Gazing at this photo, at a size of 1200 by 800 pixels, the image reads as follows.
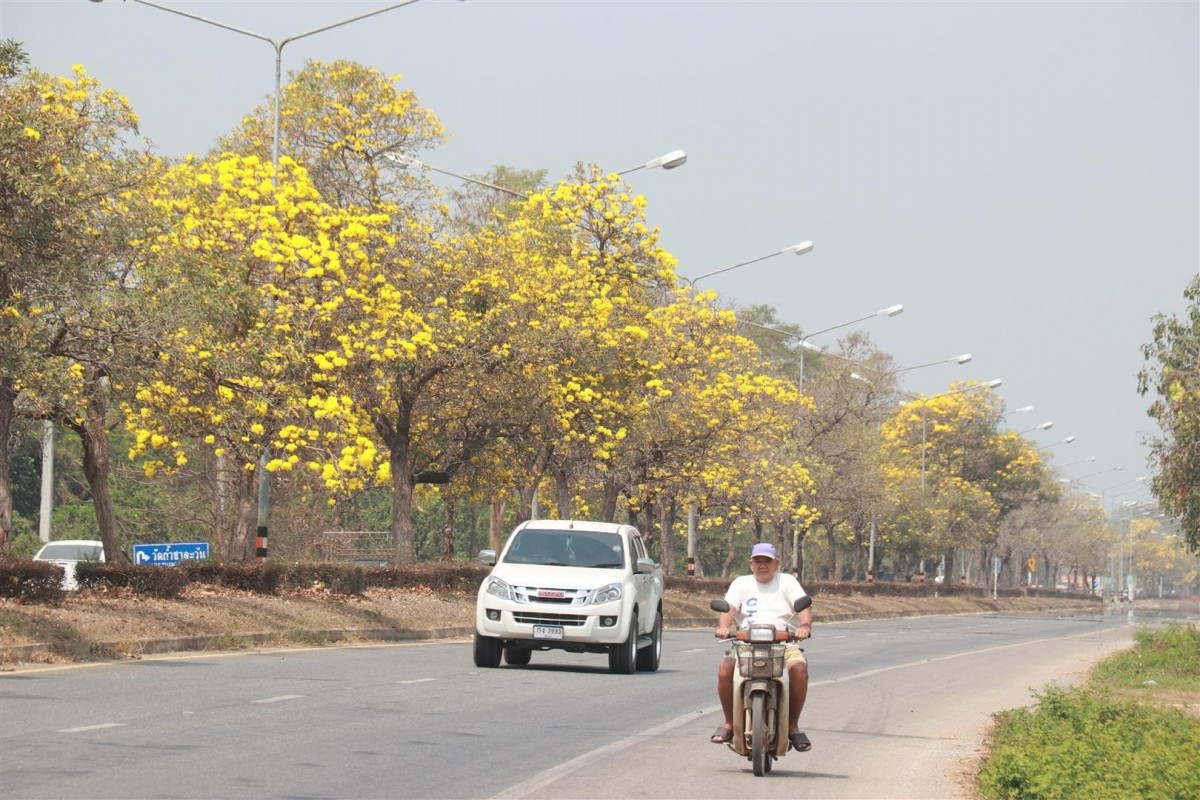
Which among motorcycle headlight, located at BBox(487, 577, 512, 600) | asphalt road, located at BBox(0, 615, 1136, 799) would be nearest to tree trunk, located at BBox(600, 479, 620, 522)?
asphalt road, located at BBox(0, 615, 1136, 799)

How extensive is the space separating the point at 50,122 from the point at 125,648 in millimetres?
6366

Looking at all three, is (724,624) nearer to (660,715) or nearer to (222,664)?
(660,715)

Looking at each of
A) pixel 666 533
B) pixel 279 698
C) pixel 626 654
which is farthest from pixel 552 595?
pixel 666 533

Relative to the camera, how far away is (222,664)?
798 inches

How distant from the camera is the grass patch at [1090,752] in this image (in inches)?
445

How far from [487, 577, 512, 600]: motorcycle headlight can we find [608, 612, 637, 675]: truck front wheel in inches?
62.6

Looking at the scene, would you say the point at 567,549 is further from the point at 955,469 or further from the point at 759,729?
the point at 955,469

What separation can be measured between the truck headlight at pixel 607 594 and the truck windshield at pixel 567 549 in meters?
0.71

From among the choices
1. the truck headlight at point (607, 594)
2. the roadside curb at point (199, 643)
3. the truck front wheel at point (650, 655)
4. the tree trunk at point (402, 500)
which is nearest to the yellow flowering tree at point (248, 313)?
the roadside curb at point (199, 643)

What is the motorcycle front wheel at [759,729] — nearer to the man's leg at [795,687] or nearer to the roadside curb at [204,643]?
the man's leg at [795,687]

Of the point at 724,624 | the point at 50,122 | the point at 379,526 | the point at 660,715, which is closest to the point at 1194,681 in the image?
the point at 660,715

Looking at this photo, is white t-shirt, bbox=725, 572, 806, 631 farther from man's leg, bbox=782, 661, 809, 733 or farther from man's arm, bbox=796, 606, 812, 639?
man's leg, bbox=782, 661, 809, 733

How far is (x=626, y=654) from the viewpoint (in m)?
22.2

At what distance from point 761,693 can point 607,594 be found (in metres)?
9.63
